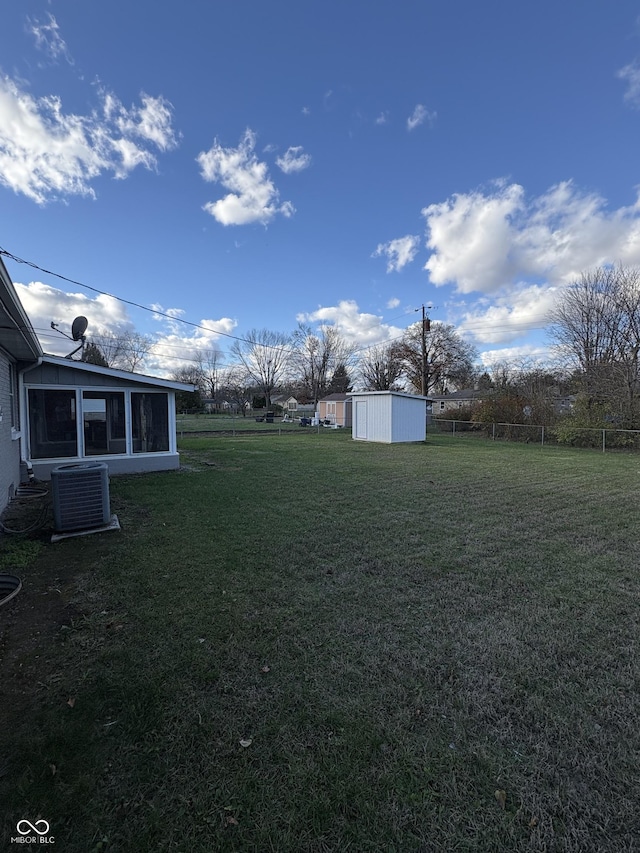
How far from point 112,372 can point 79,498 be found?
15.1 ft

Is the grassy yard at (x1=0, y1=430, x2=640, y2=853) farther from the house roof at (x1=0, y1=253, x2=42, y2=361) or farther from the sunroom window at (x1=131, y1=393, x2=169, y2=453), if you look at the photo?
the sunroom window at (x1=131, y1=393, x2=169, y2=453)

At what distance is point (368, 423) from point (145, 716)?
17073 millimetres

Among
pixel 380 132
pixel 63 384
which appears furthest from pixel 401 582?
pixel 380 132

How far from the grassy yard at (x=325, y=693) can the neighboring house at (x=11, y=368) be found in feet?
7.58

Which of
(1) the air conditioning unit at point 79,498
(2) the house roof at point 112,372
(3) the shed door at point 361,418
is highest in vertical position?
(2) the house roof at point 112,372

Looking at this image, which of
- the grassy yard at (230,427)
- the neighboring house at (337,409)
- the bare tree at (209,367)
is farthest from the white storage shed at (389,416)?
the bare tree at (209,367)

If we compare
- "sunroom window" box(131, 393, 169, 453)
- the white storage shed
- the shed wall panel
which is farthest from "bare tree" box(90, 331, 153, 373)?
"sunroom window" box(131, 393, 169, 453)

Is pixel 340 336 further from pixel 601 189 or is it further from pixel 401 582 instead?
pixel 401 582

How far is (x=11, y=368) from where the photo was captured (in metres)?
7.21

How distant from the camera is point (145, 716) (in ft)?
6.48

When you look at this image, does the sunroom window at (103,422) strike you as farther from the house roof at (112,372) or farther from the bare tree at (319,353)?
the bare tree at (319,353)

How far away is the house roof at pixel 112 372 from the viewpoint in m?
8.09

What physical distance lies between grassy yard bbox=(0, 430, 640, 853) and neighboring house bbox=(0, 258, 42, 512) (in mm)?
2311

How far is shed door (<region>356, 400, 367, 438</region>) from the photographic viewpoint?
61.8 feet
